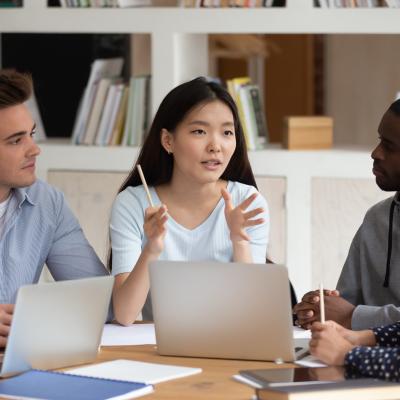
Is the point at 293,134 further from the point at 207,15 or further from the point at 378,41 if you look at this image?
the point at 378,41

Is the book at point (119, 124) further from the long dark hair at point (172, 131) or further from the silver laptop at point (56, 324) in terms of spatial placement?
the silver laptop at point (56, 324)

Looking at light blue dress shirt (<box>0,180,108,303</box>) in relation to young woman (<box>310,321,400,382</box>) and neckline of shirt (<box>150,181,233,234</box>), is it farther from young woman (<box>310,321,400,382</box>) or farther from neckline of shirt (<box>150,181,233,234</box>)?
young woman (<box>310,321,400,382</box>)

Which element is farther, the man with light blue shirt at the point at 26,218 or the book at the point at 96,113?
the book at the point at 96,113

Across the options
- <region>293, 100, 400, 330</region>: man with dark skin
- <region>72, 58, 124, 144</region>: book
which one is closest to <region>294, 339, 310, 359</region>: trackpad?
<region>293, 100, 400, 330</region>: man with dark skin

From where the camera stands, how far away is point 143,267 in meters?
2.51

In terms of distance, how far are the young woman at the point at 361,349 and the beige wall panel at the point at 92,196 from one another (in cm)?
207

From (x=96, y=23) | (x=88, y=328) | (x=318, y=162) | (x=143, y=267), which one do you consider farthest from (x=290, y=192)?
(x=88, y=328)

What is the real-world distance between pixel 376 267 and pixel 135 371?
0.81 m

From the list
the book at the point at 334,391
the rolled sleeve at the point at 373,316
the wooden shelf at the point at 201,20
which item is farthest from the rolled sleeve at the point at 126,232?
the wooden shelf at the point at 201,20

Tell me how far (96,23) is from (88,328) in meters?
2.15

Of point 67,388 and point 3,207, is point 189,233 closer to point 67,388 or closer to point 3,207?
point 3,207

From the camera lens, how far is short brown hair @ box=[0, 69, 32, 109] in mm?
2672

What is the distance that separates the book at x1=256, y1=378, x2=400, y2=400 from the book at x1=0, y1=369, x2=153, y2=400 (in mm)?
233

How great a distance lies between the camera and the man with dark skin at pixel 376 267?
241cm
